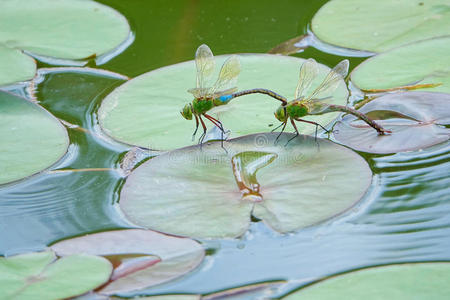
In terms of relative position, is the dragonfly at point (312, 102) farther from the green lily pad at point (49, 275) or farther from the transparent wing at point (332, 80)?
the green lily pad at point (49, 275)

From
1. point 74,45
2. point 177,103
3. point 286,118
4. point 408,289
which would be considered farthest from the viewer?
point 74,45

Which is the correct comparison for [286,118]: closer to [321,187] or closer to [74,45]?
[321,187]

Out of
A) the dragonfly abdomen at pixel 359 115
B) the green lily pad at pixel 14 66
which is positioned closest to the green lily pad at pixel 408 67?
the dragonfly abdomen at pixel 359 115

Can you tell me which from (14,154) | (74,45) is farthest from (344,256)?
(74,45)

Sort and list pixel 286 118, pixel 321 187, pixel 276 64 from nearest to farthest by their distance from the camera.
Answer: pixel 321 187 < pixel 286 118 < pixel 276 64

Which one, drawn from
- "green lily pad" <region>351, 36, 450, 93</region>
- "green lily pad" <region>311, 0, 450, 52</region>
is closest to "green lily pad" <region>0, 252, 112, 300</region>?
"green lily pad" <region>351, 36, 450, 93</region>

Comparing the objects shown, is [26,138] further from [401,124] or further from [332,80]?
[401,124]
